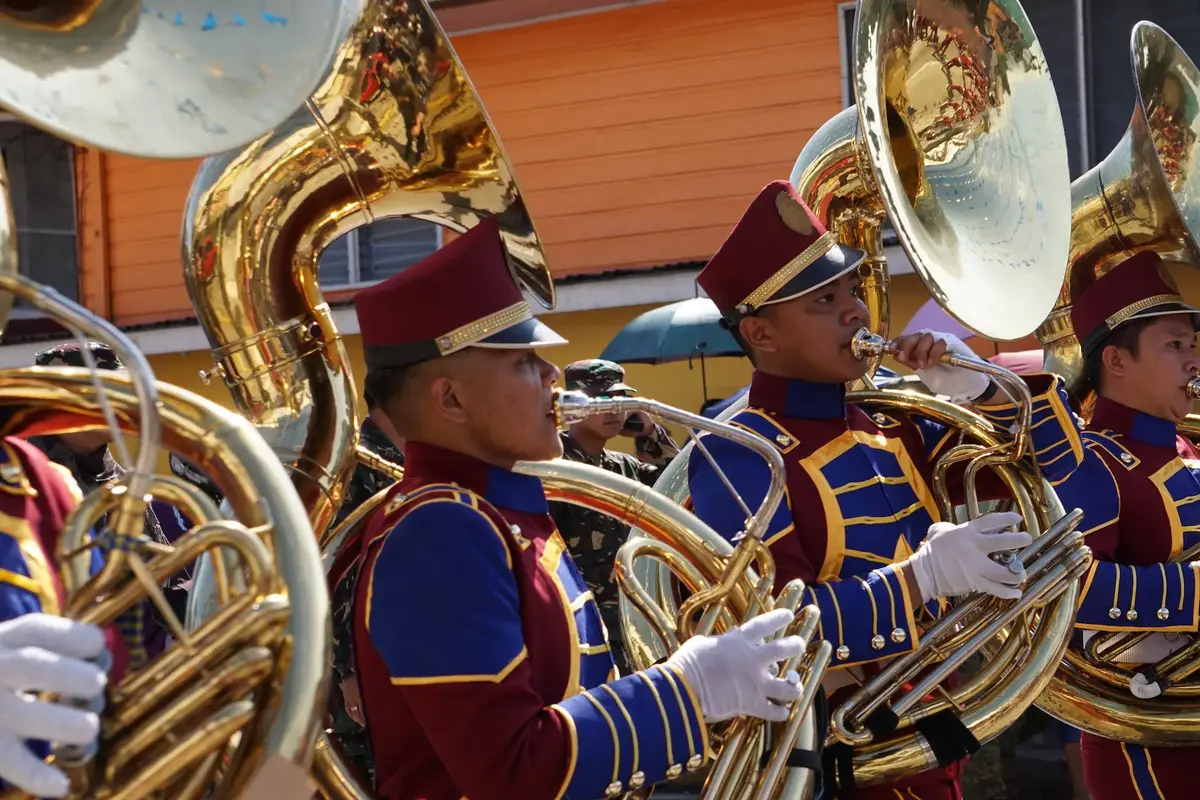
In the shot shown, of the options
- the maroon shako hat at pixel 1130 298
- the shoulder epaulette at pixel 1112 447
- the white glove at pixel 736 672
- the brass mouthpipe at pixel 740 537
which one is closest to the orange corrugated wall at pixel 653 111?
the maroon shako hat at pixel 1130 298

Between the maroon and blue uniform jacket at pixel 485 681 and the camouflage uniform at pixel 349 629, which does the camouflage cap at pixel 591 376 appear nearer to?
the camouflage uniform at pixel 349 629

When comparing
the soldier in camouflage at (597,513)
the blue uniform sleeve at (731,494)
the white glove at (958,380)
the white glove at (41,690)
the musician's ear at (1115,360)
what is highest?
the white glove at (41,690)

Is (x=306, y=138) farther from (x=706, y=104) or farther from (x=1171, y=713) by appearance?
(x=706, y=104)

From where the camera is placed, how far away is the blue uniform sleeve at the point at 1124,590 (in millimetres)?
3631

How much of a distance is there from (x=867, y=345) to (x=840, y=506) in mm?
349

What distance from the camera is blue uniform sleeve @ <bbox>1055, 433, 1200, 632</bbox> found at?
3631mm

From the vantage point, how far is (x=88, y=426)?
1.90m

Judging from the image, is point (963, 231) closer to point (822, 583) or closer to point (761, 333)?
point (761, 333)

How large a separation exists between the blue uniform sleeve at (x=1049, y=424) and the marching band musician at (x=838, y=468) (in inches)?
2.5

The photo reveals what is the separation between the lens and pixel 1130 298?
164 inches

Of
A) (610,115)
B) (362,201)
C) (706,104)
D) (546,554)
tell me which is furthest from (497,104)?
(546,554)

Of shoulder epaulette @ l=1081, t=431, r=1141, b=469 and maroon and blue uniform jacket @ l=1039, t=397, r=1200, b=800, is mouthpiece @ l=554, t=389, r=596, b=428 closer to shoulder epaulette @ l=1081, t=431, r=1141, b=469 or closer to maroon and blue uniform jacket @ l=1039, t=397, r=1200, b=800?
maroon and blue uniform jacket @ l=1039, t=397, r=1200, b=800

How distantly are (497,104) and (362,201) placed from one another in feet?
23.4

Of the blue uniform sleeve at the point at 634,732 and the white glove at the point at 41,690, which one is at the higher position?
the white glove at the point at 41,690
